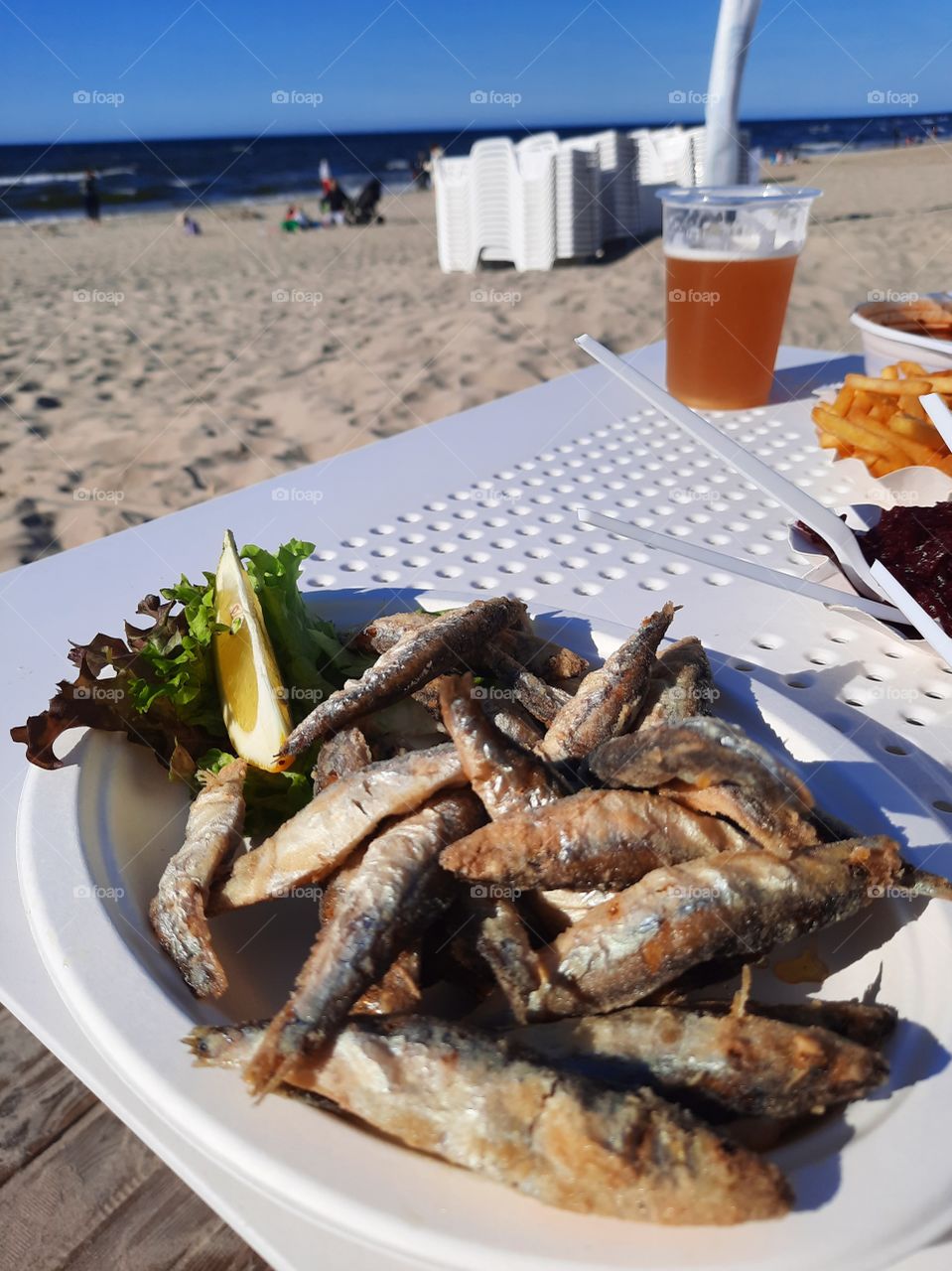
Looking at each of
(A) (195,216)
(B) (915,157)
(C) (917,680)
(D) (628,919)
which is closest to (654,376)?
(C) (917,680)

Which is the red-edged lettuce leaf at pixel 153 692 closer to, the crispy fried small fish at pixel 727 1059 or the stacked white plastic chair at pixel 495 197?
the crispy fried small fish at pixel 727 1059

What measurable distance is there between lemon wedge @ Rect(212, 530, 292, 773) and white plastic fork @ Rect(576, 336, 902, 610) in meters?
0.92

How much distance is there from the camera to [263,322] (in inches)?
463

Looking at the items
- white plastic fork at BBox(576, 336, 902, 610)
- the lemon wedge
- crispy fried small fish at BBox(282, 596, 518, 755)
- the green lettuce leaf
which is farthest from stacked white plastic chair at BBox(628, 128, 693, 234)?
crispy fried small fish at BBox(282, 596, 518, 755)

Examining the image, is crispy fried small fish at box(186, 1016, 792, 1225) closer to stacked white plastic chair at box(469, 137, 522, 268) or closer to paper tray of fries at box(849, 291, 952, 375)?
paper tray of fries at box(849, 291, 952, 375)

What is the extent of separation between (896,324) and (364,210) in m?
20.3

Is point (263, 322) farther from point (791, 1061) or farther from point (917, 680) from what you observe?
point (791, 1061)

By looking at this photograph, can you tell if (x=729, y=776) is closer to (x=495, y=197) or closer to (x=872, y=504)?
(x=872, y=504)

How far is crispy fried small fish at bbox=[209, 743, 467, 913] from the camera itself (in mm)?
1320

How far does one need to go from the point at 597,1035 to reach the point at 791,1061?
219 mm

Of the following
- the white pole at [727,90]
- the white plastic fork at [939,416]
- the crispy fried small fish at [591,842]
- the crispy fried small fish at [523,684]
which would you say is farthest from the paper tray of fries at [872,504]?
the white pole at [727,90]

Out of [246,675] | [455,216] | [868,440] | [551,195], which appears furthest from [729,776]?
[455,216]

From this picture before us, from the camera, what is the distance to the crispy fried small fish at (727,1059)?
1018 millimetres

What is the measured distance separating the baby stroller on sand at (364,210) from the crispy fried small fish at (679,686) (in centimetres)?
2084
